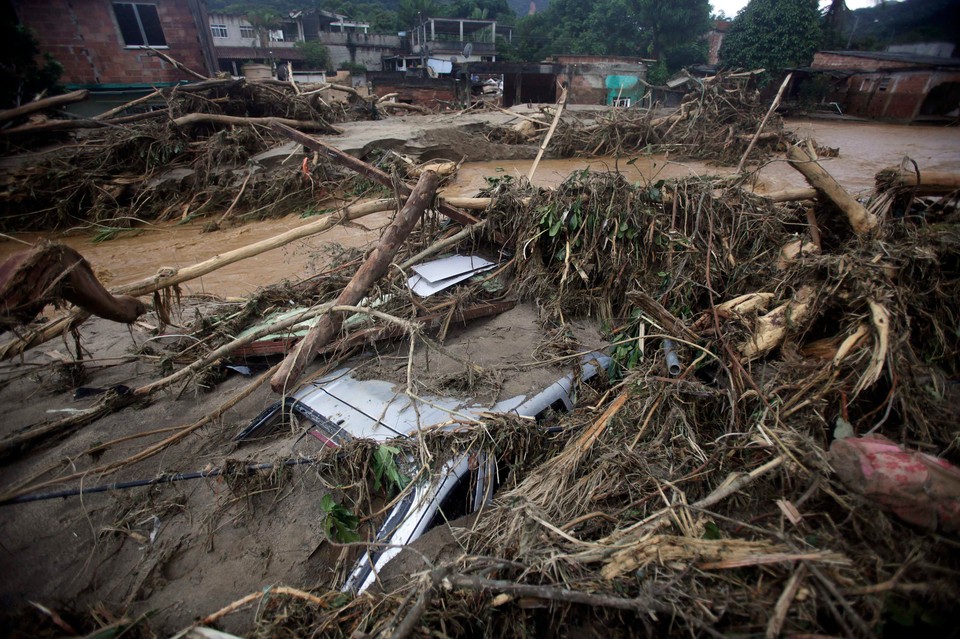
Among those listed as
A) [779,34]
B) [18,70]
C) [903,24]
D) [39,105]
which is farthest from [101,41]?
[903,24]

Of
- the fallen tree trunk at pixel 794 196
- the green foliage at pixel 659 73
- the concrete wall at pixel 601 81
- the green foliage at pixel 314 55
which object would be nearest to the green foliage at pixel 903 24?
the green foliage at pixel 659 73

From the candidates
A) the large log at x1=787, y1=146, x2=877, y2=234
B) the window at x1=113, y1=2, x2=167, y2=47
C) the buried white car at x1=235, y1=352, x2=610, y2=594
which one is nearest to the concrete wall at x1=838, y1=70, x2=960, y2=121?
the large log at x1=787, y1=146, x2=877, y2=234

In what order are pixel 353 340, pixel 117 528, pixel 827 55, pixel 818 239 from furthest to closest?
pixel 827 55
pixel 818 239
pixel 353 340
pixel 117 528

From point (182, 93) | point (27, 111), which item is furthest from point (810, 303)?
point (27, 111)

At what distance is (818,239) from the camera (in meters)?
4.17

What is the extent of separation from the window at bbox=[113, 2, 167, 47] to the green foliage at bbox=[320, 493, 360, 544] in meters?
22.3

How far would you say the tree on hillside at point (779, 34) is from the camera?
2636 centimetres

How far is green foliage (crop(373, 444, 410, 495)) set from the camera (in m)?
2.51

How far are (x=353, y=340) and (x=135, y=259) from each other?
772cm

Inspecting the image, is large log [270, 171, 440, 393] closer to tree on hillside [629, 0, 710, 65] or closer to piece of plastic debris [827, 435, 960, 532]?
piece of plastic debris [827, 435, 960, 532]

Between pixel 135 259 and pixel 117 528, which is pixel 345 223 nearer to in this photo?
pixel 117 528

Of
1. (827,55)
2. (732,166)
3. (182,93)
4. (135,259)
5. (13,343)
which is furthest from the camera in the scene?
(827,55)

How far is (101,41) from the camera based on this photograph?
16.3 metres

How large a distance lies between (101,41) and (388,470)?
22.5 meters
